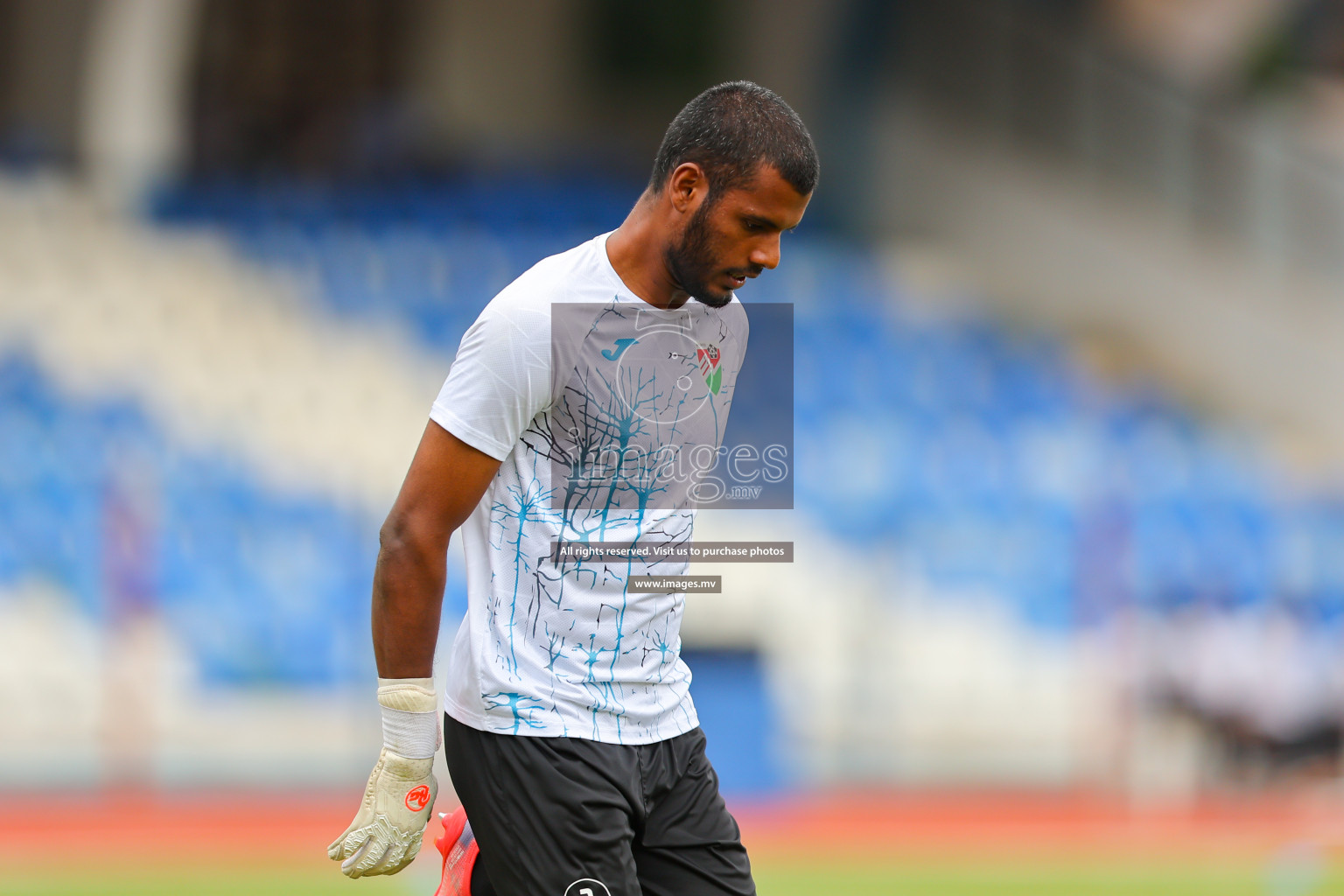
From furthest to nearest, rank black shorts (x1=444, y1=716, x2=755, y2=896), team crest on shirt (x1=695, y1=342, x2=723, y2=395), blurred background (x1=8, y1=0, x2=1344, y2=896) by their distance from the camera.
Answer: blurred background (x1=8, y1=0, x2=1344, y2=896) → team crest on shirt (x1=695, y1=342, x2=723, y2=395) → black shorts (x1=444, y1=716, x2=755, y2=896)

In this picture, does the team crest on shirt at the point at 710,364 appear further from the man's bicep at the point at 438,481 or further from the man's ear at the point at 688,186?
the man's bicep at the point at 438,481

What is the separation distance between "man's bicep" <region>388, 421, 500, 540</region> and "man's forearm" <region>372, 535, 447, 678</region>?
0.04 meters

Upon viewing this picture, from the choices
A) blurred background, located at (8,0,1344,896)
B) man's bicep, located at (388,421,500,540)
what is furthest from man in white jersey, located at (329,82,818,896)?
blurred background, located at (8,0,1344,896)

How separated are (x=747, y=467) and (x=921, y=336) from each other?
9969 millimetres

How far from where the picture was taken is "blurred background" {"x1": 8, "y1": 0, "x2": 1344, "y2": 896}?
8547 mm

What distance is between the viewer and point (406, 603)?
2.72 m

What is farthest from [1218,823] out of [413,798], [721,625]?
[413,798]

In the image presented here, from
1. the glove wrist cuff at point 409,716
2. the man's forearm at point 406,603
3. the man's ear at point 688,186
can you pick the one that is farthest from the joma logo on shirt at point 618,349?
the glove wrist cuff at point 409,716

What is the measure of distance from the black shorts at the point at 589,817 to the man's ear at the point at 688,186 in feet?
3.40

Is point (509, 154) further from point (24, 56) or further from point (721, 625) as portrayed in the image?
point (721, 625)

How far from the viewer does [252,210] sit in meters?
12.9

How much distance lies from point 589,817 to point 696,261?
3.50ft

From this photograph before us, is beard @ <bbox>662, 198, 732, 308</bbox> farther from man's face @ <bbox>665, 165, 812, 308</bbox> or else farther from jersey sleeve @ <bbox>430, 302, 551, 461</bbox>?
jersey sleeve @ <bbox>430, 302, 551, 461</bbox>

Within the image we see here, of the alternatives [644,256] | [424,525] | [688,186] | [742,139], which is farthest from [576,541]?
[742,139]
